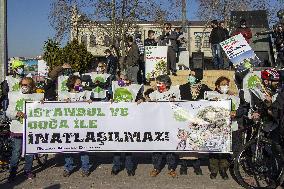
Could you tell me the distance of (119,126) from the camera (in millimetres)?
8711

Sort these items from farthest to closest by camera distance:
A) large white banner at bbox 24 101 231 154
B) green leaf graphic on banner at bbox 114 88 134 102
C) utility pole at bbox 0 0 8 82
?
utility pole at bbox 0 0 8 82
green leaf graphic on banner at bbox 114 88 134 102
large white banner at bbox 24 101 231 154

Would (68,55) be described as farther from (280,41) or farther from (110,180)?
(110,180)

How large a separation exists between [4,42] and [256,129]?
7.48 metres

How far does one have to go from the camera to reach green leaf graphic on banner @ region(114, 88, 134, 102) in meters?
9.17

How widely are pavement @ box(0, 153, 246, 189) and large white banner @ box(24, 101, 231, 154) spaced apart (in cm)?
54

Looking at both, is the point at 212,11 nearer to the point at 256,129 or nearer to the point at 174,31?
the point at 174,31

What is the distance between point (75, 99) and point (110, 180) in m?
1.74

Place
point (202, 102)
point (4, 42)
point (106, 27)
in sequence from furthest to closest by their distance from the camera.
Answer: point (106, 27) → point (4, 42) → point (202, 102)

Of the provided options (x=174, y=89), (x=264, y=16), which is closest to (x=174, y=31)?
(x=264, y=16)

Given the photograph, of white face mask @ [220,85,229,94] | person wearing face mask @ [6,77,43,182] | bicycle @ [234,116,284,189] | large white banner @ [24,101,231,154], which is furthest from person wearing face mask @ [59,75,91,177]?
bicycle @ [234,116,284,189]

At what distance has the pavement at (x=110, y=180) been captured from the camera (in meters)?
8.13

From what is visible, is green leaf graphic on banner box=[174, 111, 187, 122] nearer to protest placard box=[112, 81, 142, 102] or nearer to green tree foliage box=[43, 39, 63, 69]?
protest placard box=[112, 81, 142, 102]

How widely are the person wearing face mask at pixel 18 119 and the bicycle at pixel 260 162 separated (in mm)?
3821

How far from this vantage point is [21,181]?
28.2 feet
